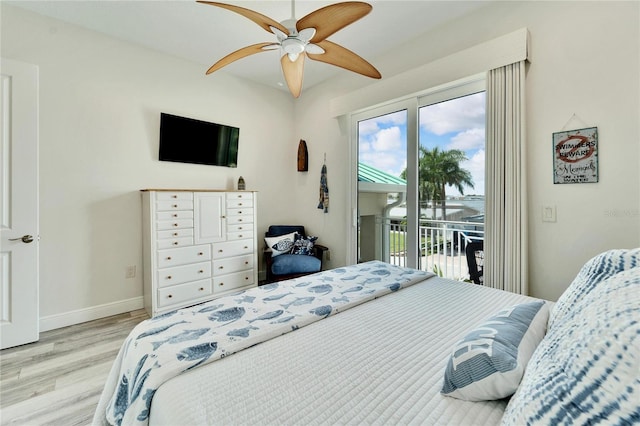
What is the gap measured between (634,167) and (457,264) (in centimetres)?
147

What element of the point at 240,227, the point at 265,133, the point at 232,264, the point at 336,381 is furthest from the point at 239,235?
the point at 336,381

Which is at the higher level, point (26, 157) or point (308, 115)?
point (308, 115)

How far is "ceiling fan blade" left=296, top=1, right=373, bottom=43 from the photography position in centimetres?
142

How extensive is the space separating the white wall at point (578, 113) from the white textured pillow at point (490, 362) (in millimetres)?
1497

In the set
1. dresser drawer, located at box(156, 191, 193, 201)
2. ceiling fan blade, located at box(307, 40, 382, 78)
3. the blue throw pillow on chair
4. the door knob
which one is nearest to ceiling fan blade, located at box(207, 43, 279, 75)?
ceiling fan blade, located at box(307, 40, 382, 78)

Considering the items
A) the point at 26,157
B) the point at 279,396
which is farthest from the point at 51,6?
the point at 279,396

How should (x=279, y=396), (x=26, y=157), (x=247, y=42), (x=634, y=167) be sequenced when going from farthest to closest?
(x=247, y=42)
(x=26, y=157)
(x=634, y=167)
(x=279, y=396)

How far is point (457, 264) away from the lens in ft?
9.41

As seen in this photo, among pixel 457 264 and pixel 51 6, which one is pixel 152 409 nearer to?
pixel 457 264

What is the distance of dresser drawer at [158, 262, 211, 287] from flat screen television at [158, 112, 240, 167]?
1.26 m

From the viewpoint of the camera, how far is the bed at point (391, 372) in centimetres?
58

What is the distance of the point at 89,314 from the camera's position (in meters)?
2.82

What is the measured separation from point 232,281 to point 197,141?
1.73 meters

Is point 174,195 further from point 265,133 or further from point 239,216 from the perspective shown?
point 265,133
